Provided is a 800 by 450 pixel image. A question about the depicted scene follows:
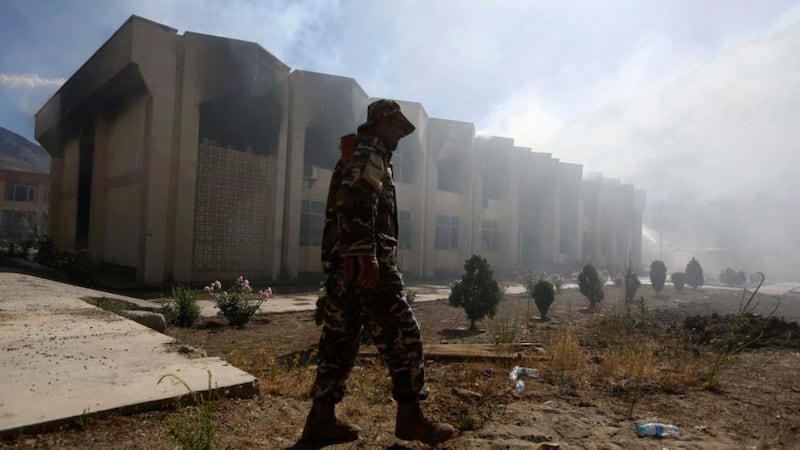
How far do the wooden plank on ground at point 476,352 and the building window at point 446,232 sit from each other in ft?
48.9

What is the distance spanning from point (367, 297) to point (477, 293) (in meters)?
5.35

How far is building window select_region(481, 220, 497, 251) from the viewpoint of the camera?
22.5 meters

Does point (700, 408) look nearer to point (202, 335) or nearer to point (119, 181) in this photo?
point (202, 335)

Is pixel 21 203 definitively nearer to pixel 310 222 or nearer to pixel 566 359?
pixel 310 222

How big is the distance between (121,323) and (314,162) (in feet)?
37.3

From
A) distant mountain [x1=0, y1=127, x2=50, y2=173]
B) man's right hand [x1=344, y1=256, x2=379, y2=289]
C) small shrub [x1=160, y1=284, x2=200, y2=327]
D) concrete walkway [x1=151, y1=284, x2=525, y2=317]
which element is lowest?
concrete walkway [x1=151, y1=284, x2=525, y2=317]

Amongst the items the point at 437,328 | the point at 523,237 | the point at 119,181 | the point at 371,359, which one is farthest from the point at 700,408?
the point at 523,237

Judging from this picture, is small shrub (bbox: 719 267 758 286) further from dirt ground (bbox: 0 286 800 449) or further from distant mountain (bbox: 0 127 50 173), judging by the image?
distant mountain (bbox: 0 127 50 173)

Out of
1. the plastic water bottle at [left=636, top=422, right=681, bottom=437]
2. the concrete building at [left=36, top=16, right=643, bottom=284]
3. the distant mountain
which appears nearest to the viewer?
the plastic water bottle at [left=636, top=422, right=681, bottom=437]

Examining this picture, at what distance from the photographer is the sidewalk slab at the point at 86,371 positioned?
6.75 feet

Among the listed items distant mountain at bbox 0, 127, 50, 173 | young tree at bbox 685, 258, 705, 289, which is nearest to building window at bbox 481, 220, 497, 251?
young tree at bbox 685, 258, 705, 289

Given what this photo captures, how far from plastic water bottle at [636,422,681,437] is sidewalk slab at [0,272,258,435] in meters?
2.15

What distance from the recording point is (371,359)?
4.07 metres

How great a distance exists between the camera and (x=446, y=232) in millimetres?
19797
